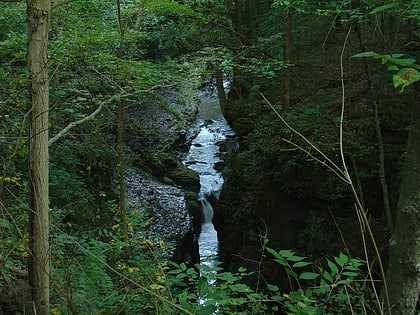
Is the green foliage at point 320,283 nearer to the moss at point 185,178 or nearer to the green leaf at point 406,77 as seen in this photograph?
the green leaf at point 406,77

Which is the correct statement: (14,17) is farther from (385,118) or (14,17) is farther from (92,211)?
(385,118)

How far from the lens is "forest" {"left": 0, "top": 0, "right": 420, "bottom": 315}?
2.87m

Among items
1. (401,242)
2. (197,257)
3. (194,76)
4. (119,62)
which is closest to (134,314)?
(401,242)

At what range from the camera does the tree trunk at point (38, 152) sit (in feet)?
9.34

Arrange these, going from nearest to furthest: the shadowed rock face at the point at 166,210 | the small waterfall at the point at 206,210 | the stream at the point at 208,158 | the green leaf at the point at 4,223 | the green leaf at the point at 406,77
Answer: the green leaf at the point at 406,77
the green leaf at the point at 4,223
the shadowed rock face at the point at 166,210
the stream at the point at 208,158
the small waterfall at the point at 206,210

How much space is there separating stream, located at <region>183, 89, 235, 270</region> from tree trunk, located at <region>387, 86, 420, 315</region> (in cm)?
866

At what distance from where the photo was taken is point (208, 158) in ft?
52.4

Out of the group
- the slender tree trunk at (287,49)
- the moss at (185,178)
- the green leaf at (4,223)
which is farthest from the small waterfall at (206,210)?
the green leaf at (4,223)

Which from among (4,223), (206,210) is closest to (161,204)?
(206,210)

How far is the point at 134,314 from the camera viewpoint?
3.47 metres

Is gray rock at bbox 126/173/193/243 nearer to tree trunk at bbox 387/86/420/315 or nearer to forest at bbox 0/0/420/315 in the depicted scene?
forest at bbox 0/0/420/315

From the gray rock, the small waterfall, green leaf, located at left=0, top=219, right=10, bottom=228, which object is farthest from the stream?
green leaf, located at left=0, top=219, right=10, bottom=228

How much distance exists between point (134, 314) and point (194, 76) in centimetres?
418

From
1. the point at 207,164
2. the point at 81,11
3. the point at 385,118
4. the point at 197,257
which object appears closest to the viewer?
the point at 81,11
